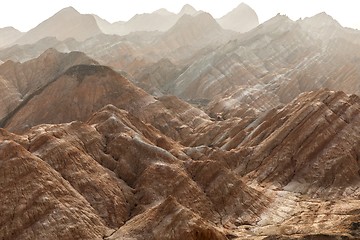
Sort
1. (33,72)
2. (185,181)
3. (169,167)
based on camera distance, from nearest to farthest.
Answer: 1. (185,181)
2. (169,167)
3. (33,72)

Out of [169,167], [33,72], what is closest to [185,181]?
[169,167]

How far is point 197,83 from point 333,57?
4993 centimetres

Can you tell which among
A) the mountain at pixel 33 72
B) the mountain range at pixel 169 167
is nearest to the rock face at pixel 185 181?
the mountain range at pixel 169 167

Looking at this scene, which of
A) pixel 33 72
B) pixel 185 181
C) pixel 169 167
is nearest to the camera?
pixel 185 181

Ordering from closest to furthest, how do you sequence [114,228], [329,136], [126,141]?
[114,228] < [126,141] < [329,136]

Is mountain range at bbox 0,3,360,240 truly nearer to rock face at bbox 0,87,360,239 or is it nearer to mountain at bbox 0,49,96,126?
rock face at bbox 0,87,360,239

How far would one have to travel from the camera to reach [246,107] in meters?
140

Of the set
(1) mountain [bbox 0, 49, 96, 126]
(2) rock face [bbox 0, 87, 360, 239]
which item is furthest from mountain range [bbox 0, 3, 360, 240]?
(1) mountain [bbox 0, 49, 96, 126]

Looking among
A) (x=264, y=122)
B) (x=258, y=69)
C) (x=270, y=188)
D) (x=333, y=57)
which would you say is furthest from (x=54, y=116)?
(x=333, y=57)

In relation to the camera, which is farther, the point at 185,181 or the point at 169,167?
the point at 169,167

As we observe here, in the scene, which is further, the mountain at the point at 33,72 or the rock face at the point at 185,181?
the mountain at the point at 33,72

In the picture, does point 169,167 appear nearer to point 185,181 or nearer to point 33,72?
point 185,181

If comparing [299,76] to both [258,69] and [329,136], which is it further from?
[329,136]

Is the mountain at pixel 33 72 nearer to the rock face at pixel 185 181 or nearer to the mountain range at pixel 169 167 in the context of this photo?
the mountain range at pixel 169 167
